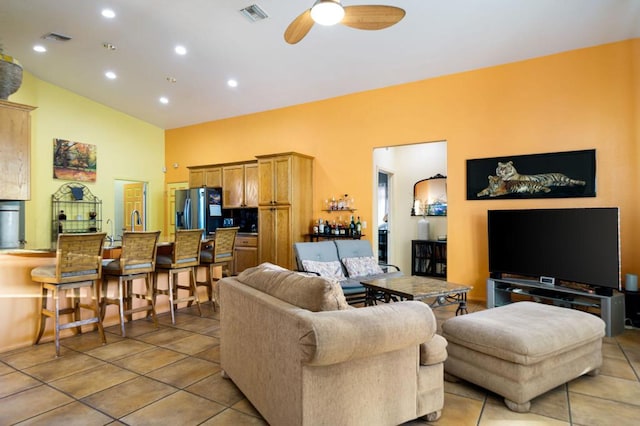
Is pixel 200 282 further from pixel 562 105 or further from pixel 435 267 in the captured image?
pixel 562 105

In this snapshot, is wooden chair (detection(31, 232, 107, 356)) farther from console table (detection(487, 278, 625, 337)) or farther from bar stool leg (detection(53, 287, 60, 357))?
console table (detection(487, 278, 625, 337))

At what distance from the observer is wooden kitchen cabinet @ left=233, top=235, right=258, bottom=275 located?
666cm

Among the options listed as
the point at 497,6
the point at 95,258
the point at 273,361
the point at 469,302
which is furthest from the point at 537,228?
the point at 95,258

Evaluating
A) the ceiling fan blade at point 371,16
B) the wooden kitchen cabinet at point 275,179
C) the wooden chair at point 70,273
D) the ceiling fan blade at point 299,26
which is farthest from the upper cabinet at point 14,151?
the wooden kitchen cabinet at point 275,179

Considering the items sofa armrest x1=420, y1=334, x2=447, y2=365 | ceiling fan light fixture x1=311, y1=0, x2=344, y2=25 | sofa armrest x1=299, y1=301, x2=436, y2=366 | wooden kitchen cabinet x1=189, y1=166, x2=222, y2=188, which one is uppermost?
ceiling fan light fixture x1=311, y1=0, x2=344, y2=25

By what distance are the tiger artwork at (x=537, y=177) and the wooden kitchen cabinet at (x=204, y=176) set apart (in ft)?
16.8

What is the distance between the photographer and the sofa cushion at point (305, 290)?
1849mm

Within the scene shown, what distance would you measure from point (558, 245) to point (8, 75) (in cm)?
577

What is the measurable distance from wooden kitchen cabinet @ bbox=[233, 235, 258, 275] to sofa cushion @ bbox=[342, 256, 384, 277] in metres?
2.39

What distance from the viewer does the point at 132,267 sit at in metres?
3.78

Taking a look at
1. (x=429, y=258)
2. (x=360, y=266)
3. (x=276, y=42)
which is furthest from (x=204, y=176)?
(x=429, y=258)

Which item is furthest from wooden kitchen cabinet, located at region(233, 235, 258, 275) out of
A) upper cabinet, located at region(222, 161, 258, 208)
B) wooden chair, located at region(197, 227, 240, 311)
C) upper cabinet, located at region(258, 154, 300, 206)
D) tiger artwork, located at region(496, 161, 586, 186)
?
tiger artwork, located at region(496, 161, 586, 186)

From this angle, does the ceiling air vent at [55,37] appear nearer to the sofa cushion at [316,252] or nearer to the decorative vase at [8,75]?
the decorative vase at [8,75]

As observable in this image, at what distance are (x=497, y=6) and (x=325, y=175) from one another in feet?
11.4
